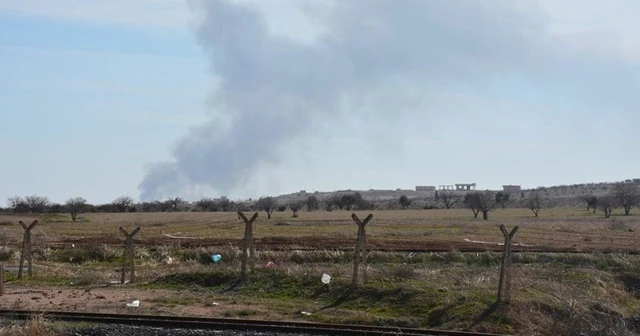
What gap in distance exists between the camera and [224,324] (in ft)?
65.7

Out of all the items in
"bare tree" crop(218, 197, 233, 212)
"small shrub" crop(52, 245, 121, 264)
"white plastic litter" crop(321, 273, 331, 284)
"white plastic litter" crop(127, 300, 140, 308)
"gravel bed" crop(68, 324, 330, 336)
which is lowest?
"gravel bed" crop(68, 324, 330, 336)

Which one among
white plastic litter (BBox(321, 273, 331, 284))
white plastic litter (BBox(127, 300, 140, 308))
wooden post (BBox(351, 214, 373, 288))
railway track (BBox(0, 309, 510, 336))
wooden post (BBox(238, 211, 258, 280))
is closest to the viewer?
railway track (BBox(0, 309, 510, 336))

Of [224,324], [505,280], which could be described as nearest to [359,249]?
[505,280]

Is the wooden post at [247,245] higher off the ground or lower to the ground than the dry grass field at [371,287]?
higher

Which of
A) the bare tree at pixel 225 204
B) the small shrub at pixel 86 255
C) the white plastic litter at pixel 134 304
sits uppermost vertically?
the bare tree at pixel 225 204

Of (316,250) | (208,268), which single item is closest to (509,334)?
(208,268)

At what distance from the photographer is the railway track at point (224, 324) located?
1917 centimetres

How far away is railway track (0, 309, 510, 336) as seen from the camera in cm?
1917

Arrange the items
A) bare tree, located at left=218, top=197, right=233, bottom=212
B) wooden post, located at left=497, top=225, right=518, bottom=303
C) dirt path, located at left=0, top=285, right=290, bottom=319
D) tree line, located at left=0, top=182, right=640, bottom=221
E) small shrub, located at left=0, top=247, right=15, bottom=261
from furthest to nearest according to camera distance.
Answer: bare tree, located at left=218, top=197, right=233, bottom=212 → tree line, located at left=0, top=182, right=640, bottom=221 → small shrub, located at left=0, top=247, right=15, bottom=261 → dirt path, located at left=0, top=285, right=290, bottom=319 → wooden post, located at left=497, top=225, right=518, bottom=303

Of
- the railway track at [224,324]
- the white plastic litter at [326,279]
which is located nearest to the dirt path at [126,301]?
the railway track at [224,324]

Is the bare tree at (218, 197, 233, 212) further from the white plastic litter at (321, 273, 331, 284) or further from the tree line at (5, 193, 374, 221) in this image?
the white plastic litter at (321, 273, 331, 284)

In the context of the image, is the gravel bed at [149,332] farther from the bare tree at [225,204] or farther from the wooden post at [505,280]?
the bare tree at [225,204]

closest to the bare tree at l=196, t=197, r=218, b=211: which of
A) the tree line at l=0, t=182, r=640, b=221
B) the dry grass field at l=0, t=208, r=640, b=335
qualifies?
the tree line at l=0, t=182, r=640, b=221

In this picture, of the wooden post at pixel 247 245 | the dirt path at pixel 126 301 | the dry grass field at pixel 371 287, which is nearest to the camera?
the dry grass field at pixel 371 287
